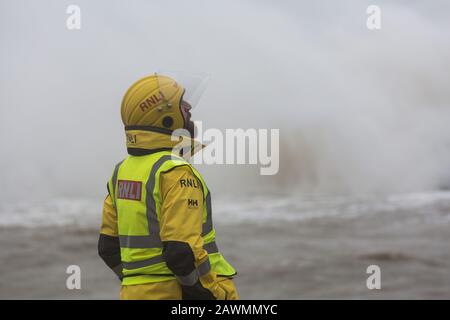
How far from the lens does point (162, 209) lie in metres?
2.68

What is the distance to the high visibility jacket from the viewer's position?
2.72 m

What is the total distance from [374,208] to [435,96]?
74.5 inches

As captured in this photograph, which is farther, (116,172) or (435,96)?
(435,96)

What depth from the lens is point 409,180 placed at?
10.3m

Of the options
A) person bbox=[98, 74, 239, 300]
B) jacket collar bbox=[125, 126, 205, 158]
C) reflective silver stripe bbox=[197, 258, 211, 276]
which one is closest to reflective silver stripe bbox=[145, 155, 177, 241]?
person bbox=[98, 74, 239, 300]

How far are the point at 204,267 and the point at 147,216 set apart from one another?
1.01 ft

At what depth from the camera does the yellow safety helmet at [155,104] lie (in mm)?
2824

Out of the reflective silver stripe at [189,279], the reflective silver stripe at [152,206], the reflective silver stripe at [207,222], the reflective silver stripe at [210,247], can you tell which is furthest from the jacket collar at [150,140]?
the reflective silver stripe at [189,279]

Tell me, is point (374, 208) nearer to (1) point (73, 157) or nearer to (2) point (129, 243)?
(1) point (73, 157)

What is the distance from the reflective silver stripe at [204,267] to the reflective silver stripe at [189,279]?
0.07 feet

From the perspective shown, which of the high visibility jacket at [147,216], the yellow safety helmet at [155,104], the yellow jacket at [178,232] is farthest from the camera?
the yellow safety helmet at [155,104]

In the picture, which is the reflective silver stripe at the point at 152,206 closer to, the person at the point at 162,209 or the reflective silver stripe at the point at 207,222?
the person at the point at 162,209
